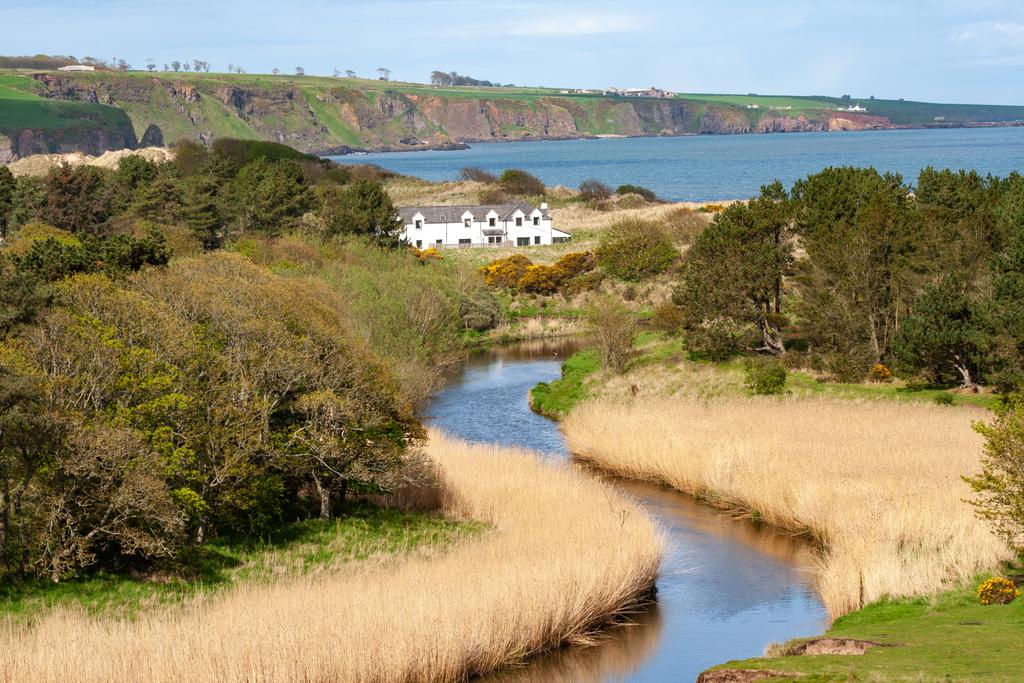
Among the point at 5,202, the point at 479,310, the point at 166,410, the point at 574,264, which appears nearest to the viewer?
the point at 166,410

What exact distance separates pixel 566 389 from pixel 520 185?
112273mm

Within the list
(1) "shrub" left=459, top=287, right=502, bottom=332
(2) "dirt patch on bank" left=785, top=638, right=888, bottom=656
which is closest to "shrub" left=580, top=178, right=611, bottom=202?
(1) "shrub" left=459, top=287, right=502, bottom=332

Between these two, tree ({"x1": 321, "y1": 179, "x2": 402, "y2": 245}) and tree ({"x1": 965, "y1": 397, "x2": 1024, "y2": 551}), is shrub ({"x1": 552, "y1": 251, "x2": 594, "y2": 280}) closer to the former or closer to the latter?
tree ({"x1": 321, "y1": 179, "x2": 402, "y2": 245})

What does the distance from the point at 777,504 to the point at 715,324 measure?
87.9 ft

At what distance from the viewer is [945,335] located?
175 feet

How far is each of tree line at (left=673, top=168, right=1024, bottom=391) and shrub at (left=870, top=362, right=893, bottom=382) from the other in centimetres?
47

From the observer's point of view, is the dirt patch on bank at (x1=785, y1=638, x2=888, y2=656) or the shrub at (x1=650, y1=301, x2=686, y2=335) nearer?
the dirt patch on bank at (x1=785, y1=638, x2=888, y2=656)

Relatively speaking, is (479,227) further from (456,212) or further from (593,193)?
(593,193)

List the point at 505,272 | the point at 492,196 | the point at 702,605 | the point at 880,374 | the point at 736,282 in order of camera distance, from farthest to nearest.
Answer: the point at 492,196
the point at 505,272
the point at 736,282
the point at 880,374
the point at 702,605

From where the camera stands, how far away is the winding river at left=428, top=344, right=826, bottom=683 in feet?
95.3

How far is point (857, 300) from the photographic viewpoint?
64688 millimetres

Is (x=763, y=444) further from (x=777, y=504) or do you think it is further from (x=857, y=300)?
(x=857, y=300)

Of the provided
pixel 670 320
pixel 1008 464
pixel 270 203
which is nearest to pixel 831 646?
pixel 1008 464

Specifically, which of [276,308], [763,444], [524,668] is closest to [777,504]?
[763,444]
